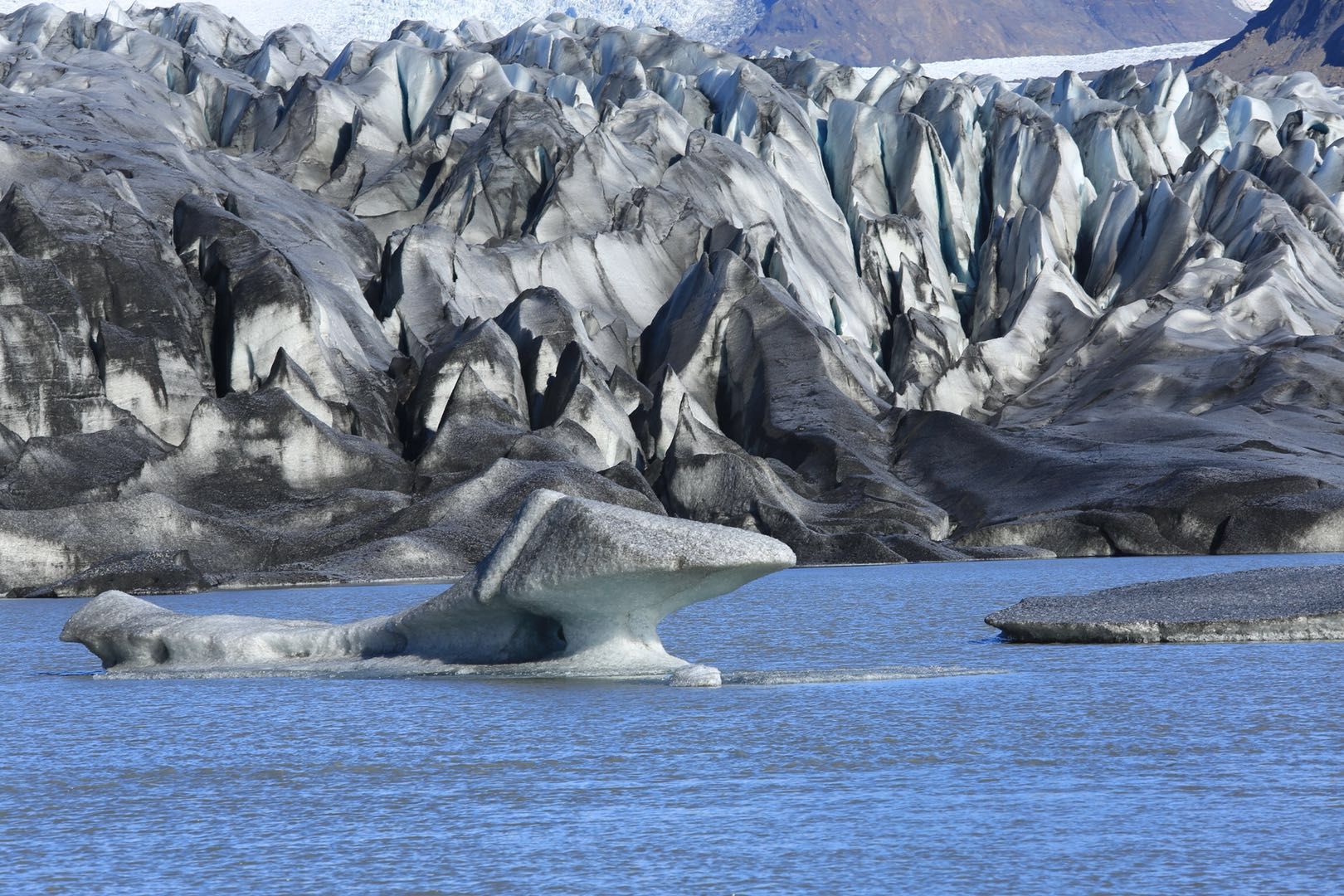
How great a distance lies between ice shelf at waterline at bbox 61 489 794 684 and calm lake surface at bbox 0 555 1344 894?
0.66 m

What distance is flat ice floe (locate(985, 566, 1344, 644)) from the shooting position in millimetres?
18406

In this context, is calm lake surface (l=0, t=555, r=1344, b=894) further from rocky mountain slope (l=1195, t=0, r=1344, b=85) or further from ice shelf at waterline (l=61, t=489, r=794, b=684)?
rocky mountain slope (l=1195, t=0, r=1344, b=85)

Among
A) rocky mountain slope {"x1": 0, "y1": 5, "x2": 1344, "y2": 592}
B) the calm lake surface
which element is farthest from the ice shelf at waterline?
rocky mountain slope {"x1": 0, "y1": 5, "x2": 1344, "y2": 592}

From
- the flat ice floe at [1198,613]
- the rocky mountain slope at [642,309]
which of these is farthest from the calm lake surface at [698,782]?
the rocky mountain slope at [642,309]

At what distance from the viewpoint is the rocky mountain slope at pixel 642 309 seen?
4422 centimetres

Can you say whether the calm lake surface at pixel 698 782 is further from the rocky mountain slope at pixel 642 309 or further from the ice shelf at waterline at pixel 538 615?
the rocky mountain slope at pixel 642 309

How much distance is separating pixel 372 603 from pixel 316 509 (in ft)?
41.7

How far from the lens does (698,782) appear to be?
10453mm

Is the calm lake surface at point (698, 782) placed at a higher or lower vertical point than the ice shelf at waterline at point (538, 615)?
lower

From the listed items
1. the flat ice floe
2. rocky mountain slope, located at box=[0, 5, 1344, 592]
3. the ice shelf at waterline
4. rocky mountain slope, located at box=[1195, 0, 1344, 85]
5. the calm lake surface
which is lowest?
the calm lake surface

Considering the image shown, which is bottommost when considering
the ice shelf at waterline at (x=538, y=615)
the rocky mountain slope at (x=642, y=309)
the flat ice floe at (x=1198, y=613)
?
the flat ice floe at (x=1198, y=613)

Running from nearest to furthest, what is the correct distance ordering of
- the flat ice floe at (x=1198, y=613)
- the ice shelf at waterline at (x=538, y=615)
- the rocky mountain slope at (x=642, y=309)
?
the ice shelf at waterline at (x=538, y=615), the flat ice floe at (x=1198, y=613), the rocky mountain slope at (x=642, y=309)

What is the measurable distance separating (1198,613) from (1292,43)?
183 metres

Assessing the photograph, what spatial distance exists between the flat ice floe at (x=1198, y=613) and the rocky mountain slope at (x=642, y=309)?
2142 cm
